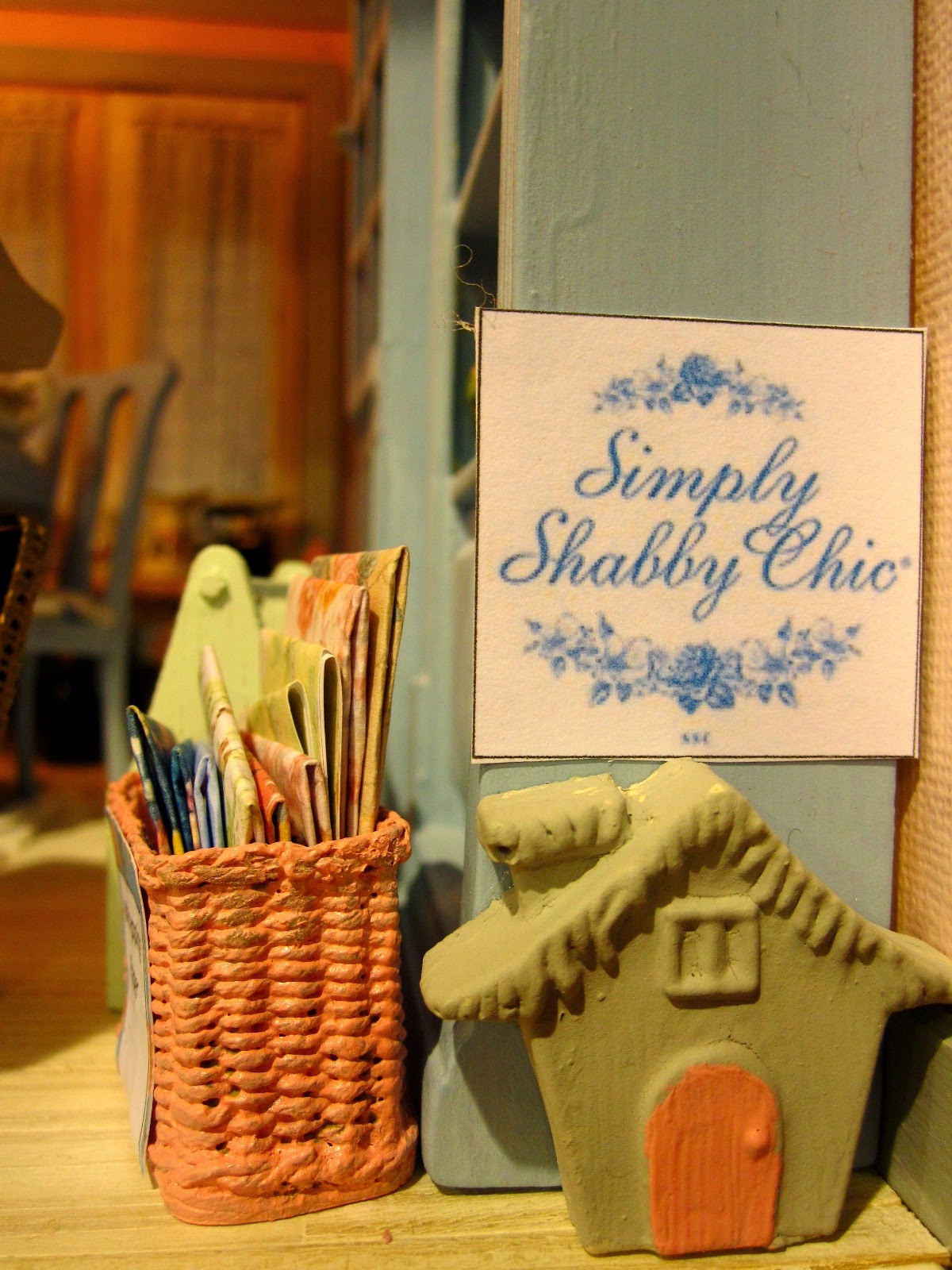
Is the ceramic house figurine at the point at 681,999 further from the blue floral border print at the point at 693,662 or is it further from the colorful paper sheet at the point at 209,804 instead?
the colorful paper sheet at the point at 209,804

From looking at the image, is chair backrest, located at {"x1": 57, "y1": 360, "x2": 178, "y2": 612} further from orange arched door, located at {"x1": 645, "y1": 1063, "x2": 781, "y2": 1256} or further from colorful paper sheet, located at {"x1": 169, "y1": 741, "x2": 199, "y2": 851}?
orange arched door, located at {"x1": 645, "y1": 1063, "x2": 781, "y2": 1256}

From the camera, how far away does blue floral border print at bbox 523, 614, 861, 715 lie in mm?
637

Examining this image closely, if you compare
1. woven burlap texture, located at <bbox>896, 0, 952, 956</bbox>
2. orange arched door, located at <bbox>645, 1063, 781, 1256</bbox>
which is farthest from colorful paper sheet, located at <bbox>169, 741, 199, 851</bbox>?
woven burlap texture, located at <bbox>896, 0, 952, 956</bbox>

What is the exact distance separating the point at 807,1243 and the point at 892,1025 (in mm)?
151

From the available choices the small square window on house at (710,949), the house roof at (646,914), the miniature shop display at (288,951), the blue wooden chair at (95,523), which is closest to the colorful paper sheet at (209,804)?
the miniature shop display at (288,951)

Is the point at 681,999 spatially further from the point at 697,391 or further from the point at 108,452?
the point at 108,452

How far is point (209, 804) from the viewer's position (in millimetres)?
667

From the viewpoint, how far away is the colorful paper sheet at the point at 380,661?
2.15 feet

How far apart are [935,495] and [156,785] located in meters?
0.56

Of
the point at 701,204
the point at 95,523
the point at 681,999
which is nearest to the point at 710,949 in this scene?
the point at 681,999

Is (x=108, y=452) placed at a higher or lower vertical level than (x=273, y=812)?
higher

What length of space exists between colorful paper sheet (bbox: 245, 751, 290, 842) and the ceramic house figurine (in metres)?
0.12

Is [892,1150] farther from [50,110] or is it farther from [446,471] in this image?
[50,110]

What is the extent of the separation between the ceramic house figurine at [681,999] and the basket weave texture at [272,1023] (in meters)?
0.07
